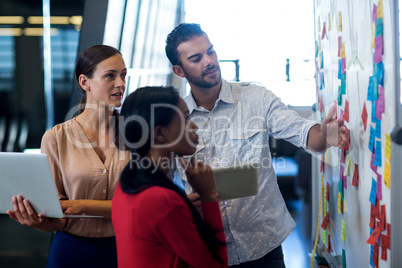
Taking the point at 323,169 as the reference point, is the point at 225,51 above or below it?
above

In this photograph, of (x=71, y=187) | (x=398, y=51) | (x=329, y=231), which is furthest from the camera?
(x=329, y=231)

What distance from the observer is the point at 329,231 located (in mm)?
2682

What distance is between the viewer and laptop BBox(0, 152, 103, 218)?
147 centimetres

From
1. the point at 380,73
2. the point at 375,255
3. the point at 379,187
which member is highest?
the point at 380,73

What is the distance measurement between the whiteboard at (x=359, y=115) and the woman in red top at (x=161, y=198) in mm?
611

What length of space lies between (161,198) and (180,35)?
3.31 ft

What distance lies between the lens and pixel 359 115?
70.7 inches

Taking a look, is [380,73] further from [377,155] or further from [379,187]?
[379,187]

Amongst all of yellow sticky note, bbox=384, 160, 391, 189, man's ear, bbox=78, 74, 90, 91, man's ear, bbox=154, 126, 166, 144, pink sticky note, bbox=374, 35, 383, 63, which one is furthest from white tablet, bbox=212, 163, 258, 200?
man's ear, bbox=78, 74, 90, 91

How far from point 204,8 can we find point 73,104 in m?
3.73

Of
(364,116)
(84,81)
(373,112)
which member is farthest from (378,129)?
(84,81)

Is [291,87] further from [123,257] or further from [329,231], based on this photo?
[123,257]

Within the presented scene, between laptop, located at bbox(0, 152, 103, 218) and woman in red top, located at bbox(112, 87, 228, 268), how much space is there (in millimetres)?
294

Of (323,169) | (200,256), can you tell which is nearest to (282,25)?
(323,169)
